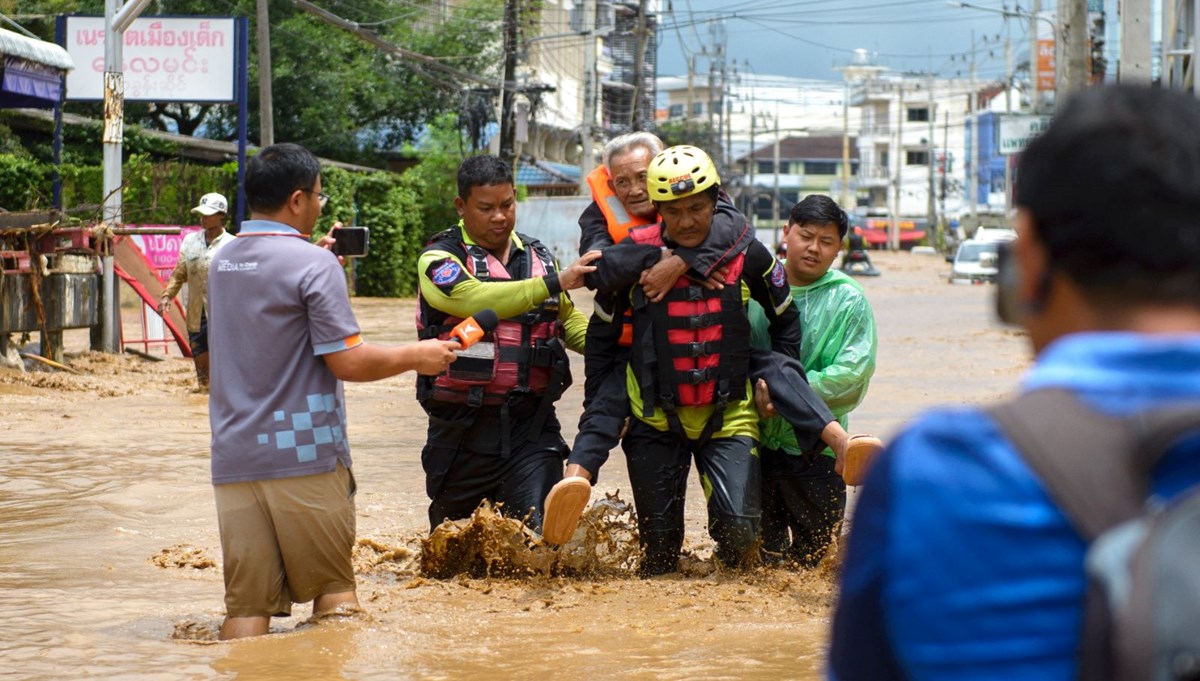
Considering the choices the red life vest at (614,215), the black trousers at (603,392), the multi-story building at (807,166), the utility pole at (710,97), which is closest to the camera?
the black trousers at (603,392)

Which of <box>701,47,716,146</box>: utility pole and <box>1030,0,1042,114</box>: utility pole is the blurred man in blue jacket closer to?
<box>1030,0,1042,114</box>: utility pole

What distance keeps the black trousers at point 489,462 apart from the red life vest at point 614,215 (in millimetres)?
578

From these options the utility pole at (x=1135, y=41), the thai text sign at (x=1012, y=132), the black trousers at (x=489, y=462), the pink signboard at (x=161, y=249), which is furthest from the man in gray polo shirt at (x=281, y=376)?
the thai text sign at (x=1012, y=132)

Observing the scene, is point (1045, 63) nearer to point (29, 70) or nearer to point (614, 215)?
point (29, 70)

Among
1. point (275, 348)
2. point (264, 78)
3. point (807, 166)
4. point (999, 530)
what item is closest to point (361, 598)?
point (275, 348)

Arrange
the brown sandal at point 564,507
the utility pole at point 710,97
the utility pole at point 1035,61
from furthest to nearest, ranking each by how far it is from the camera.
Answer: the utility pole at point 710,97 → the utility pole at point 1035,61 → the brown sandal at point 564,507

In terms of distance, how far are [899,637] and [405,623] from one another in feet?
14.5

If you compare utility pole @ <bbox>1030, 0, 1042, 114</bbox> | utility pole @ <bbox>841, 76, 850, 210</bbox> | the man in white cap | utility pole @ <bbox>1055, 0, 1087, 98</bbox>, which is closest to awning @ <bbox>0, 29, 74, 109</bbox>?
the man in white cap

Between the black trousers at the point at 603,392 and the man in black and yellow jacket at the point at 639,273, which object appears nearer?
the man in black and yellow jacket at the point at 639,273

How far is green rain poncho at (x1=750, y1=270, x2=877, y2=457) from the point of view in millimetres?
6324

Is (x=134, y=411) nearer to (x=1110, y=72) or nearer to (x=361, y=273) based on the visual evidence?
(x=361, y=273)

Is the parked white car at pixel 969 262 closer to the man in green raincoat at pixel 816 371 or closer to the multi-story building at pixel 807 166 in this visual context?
the man in green raincoat at pixel 816 371

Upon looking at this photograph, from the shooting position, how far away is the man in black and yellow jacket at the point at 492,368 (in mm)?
6234

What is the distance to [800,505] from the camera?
6.48 metres
